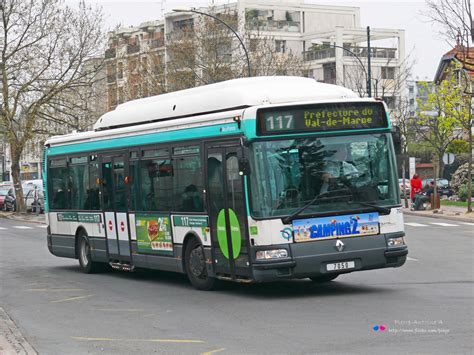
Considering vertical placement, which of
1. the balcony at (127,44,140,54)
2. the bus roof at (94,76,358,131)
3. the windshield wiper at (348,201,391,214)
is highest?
the balcony at (127,44,140,54)

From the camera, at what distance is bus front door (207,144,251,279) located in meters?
15.0

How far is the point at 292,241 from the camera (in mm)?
14664

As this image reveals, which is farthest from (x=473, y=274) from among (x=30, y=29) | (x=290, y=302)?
(x=30, y=29)

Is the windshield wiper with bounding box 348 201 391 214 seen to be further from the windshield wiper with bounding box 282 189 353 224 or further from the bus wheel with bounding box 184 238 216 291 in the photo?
the bus wheel with bounding box 184 238 216 291

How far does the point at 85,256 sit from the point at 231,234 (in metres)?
6.88

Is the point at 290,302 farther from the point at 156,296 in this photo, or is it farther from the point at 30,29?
the point at 30,29

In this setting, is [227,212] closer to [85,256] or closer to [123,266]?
[123,266]

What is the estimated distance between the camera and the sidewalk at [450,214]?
136 feet

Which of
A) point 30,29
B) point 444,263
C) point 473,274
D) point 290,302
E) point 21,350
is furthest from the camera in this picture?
point 30,29

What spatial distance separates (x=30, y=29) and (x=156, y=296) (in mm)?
40636

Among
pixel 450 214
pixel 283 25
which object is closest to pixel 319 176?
pixel 450 214

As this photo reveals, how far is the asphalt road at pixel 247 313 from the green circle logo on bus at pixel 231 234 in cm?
69

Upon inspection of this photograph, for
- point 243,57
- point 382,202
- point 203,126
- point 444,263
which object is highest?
point 243,57

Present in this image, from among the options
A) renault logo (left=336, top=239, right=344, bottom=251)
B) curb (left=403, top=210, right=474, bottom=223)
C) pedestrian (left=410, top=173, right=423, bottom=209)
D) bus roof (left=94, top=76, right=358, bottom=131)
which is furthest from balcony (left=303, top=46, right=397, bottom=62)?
renault logo (left=336, top=239, right=344, bottom=251)
